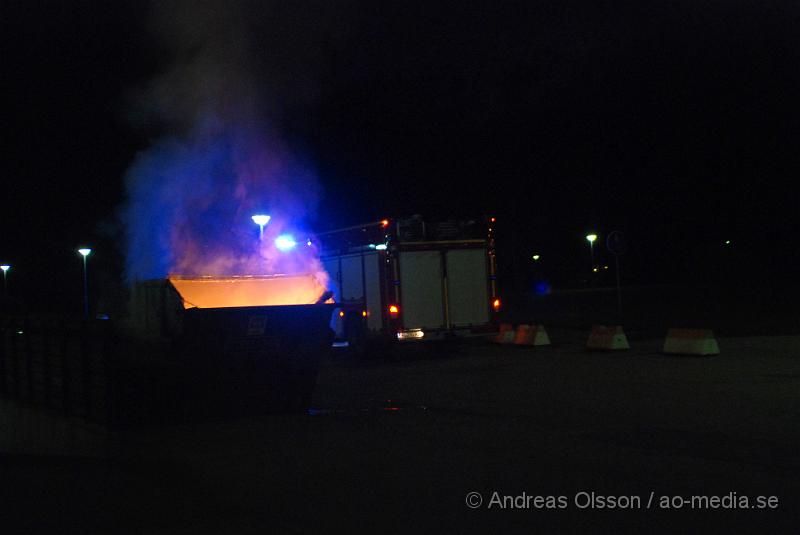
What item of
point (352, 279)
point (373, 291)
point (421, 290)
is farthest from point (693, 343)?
point (352, 279)

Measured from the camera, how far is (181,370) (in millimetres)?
11062

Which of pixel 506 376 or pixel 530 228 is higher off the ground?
pixel 530 228

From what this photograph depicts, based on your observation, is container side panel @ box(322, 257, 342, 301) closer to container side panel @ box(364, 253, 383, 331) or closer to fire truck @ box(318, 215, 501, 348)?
fire truck @ box(318, 215, 501, 348)

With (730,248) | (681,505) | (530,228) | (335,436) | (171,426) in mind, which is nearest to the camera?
(681,505)

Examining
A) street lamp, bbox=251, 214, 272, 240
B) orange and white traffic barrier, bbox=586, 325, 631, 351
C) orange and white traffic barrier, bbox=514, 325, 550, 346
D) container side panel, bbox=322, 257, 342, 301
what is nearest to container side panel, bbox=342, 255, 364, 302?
container side panel, bbox=322, 257, 342, 301

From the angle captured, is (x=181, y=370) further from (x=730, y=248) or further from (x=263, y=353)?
(x=730, y=248)

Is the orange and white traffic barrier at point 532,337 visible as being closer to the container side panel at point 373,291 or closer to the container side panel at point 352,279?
the container side panel at point 373,291

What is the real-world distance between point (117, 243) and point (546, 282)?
48.8 meters

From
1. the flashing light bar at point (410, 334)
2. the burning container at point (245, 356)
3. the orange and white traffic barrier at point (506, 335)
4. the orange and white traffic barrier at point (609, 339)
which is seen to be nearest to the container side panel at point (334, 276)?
the flashing light bar at point (410, 334)

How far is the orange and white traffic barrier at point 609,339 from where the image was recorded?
1823cm

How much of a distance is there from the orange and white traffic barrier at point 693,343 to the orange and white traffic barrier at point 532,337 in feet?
12.4

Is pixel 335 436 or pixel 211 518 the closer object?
pixel 211 518

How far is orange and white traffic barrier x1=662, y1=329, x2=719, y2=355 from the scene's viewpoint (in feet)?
53.6

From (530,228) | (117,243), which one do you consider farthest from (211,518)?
(530,228)
